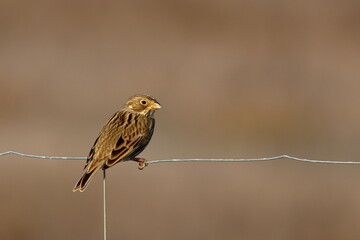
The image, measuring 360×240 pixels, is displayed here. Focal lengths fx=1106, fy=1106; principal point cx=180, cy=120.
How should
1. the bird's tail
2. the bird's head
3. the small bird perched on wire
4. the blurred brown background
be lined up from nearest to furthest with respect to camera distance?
the bird's tail
the small bird perched on wire
the bird's head
the blurred brown background

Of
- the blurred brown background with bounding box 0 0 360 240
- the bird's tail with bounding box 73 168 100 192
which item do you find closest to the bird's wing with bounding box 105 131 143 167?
the bird's tail with bounding box 73 168 100 192

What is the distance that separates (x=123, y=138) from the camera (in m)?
6.63

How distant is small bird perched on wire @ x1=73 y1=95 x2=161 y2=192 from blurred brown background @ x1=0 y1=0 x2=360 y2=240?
5.19 meters

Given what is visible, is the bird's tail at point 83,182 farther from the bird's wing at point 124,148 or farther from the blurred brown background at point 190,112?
the blurred brown background at point 190,112

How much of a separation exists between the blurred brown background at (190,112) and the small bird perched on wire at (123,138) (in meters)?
5.19

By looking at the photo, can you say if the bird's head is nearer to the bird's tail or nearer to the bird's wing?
A: the bird's wing

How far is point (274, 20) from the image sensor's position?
1664 cm

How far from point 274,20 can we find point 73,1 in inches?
120

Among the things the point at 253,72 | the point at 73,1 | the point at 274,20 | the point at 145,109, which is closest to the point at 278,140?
the point at 253,72

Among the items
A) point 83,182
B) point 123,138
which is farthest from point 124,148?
point 83,182

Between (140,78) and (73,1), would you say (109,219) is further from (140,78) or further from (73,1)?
(73,1)

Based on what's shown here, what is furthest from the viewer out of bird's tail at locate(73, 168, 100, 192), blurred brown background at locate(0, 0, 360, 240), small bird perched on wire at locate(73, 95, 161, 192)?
blurred brown background at locate(0, 0, 360, 240)

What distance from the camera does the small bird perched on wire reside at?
640cm

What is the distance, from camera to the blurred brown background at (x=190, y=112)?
41.7ft
